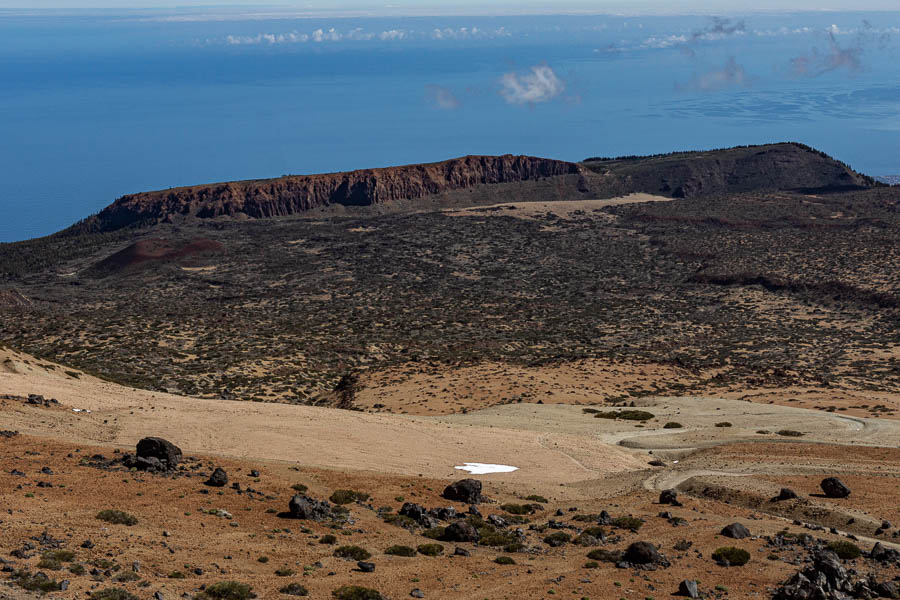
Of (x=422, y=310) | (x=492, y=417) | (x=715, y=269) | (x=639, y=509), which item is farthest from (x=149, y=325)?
(x=715, y=269)

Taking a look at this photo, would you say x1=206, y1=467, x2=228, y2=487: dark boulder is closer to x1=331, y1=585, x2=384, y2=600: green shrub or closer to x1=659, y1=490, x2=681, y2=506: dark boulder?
x1=331, y1=585, x2=384, y2=600: green shrub

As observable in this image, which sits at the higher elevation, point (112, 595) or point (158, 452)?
point (158, 452)

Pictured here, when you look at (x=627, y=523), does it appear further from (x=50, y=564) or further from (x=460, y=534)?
(x=50, y=564)

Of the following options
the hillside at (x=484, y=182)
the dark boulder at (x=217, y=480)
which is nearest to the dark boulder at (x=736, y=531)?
the dark boulder at (x=217, y=480)

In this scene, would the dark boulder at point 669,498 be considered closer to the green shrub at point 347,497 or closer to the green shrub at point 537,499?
the green shrub at point 537,499

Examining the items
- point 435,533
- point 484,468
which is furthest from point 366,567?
point 484,468
